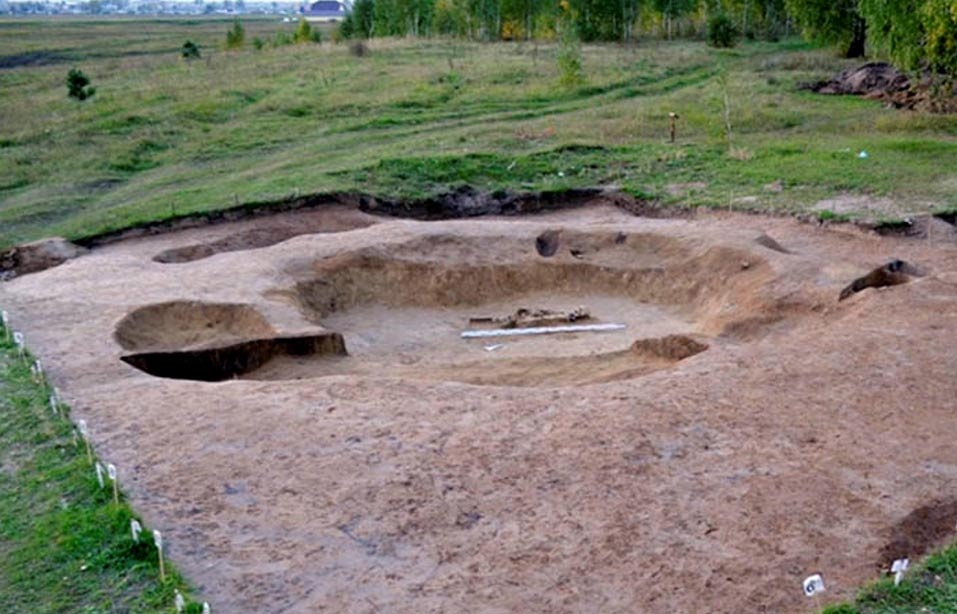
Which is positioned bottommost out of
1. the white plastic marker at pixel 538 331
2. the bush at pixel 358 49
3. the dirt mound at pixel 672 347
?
the white plastic marker at pixel 538 331

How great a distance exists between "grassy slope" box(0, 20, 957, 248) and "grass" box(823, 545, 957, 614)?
13.8m

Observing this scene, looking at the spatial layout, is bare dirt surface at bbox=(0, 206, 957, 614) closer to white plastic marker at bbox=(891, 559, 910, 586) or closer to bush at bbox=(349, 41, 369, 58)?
white plastic marker at bbox=(891, 559, 910, 586)

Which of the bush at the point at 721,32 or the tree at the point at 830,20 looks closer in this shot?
the tree at the point at 830,20

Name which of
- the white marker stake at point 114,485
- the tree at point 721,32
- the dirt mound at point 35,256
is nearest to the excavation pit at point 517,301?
the white marker stake at point 114,485

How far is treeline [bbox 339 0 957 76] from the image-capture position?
152 feet

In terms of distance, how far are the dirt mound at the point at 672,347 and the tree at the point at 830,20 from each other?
116 ft

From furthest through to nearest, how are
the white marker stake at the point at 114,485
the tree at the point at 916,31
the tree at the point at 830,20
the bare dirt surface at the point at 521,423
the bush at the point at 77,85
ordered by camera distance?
the tree at the point at 830,20, the bush at the point at 77,85, the tree at the point at 916,31, the white marker stake at the point at 114,485, the bare dirt surface at the point at 521,423

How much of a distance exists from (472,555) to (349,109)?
27.8 meters

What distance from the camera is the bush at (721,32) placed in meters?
54.5

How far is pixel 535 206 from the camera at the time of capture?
24.0m

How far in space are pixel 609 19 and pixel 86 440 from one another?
56102 millimetres

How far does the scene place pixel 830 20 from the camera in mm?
45812

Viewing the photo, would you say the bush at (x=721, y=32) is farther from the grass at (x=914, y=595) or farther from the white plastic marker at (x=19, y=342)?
the grass at (x=914, y=595)

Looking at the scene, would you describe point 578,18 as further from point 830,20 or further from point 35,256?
point 35,256
